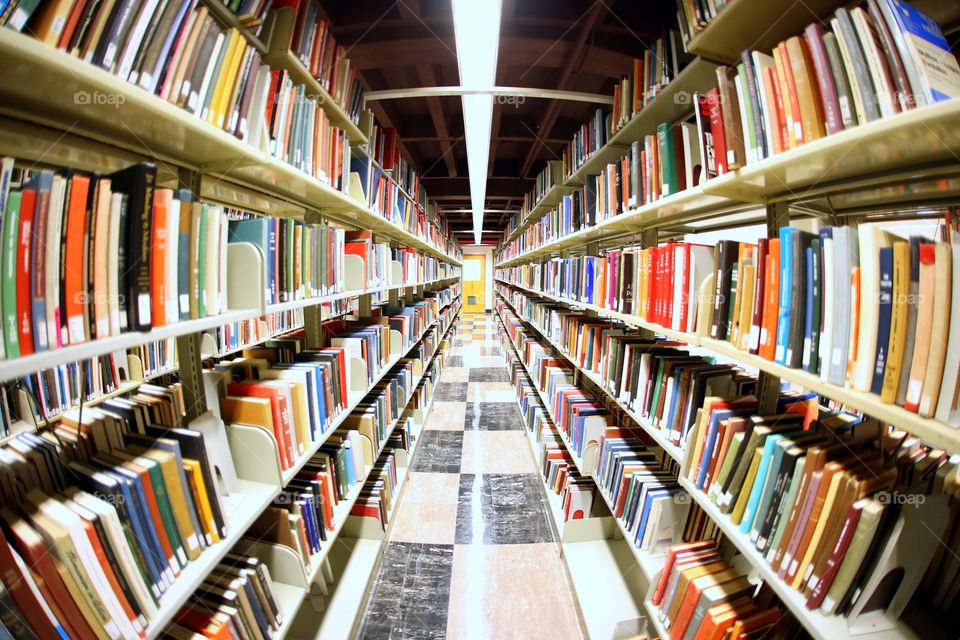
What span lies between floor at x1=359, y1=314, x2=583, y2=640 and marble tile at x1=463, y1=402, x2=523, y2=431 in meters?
0.10

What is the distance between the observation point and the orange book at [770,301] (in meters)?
0.81

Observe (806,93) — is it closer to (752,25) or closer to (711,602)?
(752,25)

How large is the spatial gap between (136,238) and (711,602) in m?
1.58

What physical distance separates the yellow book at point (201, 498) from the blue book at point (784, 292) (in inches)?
53.5

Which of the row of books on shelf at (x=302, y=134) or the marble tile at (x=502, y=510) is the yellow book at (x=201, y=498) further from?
the marble tile at (x=502, y=510)

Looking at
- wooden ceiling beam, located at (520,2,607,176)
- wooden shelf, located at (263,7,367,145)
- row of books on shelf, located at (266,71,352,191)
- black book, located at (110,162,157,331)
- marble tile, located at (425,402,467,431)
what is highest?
wooden ceiling beam, located at (520,2,607,176)

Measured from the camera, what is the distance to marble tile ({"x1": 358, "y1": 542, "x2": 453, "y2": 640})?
1653mm

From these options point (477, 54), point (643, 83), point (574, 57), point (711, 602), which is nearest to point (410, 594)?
point (711, 602)

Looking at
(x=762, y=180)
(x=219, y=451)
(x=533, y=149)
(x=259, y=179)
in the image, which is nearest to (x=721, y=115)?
(x=762, y=180)

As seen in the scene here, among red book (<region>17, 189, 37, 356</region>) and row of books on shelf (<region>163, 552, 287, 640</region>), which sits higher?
red book (<region>17, 189, 37, 356</region>)

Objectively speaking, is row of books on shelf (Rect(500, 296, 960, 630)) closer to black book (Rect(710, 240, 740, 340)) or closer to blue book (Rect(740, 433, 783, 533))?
blue book (Rect(740, 433, 783, 533))

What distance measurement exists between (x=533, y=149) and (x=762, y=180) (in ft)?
12.5

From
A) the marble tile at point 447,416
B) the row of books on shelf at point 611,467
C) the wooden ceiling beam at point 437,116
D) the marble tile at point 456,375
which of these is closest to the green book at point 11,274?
the row of books on shelf at point 611,467

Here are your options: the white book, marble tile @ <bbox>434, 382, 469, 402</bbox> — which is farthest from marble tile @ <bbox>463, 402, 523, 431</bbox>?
the white book
